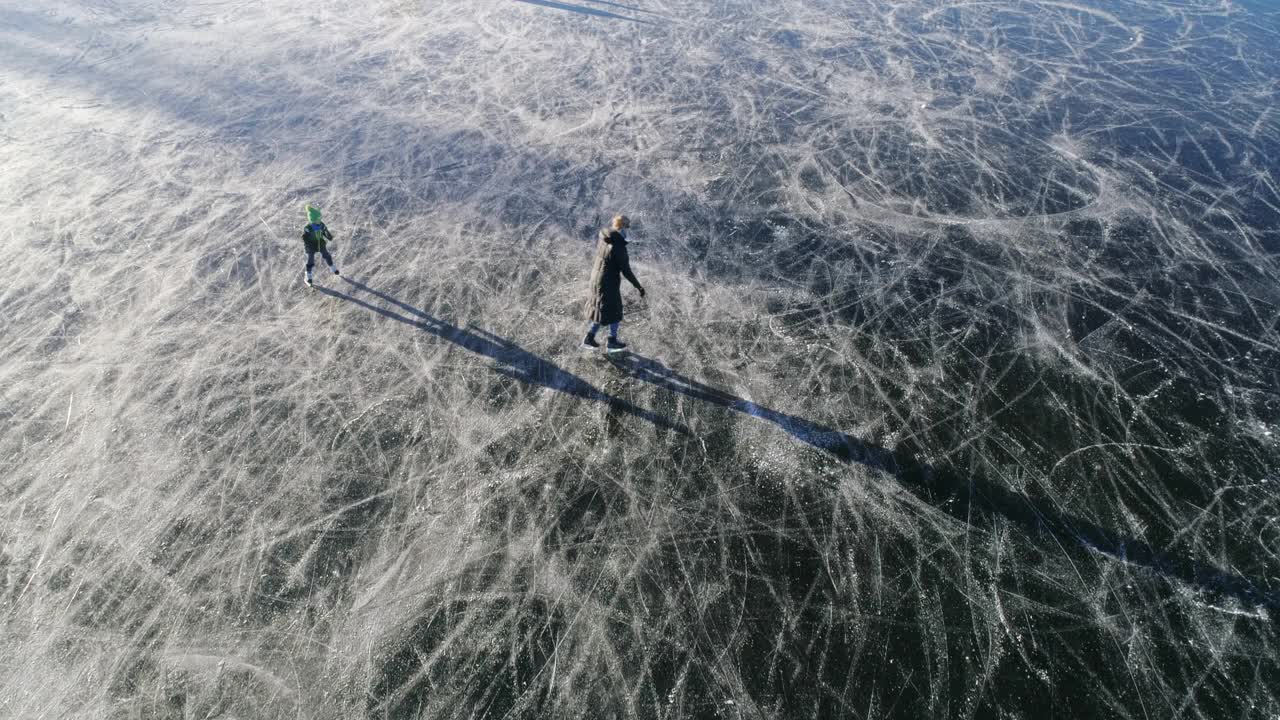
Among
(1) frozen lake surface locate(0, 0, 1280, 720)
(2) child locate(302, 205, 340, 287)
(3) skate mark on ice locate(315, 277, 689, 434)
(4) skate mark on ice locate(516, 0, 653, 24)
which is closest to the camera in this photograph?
(1) frozen lake surface locate(0, 0, 1280, 720)

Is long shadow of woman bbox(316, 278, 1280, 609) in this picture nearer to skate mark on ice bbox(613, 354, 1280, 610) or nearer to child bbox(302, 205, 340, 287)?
skate mark on ice bbox(613, 354, 1280, 610)

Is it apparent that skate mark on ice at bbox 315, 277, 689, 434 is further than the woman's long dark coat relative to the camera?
Yes

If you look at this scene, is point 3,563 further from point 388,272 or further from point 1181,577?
point 1181,577

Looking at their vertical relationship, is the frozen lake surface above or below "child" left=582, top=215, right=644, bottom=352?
below

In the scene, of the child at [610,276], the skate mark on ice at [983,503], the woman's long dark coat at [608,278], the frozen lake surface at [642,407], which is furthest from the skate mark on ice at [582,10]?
the skate mark on ice at [983,503]

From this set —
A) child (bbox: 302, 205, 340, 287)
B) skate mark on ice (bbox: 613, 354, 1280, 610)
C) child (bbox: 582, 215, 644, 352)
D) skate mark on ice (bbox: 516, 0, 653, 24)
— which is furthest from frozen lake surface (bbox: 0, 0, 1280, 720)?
skate mark on ice (bbox: 516, 0, 653, 24)

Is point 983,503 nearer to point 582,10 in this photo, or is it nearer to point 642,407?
point 642,407
